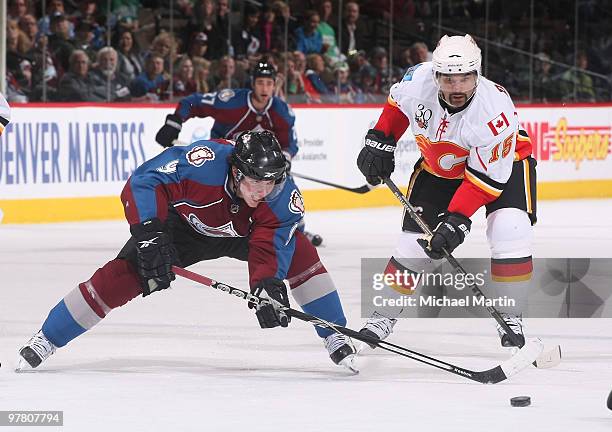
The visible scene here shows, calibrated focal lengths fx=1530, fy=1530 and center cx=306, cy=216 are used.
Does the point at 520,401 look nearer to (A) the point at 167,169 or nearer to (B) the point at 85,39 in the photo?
(A) the point at 167,169

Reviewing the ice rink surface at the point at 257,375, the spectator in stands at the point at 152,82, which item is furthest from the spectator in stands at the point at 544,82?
the ice rink surface at the point at 257,375

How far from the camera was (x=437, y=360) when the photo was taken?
4832 mm

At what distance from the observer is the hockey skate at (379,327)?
543cm

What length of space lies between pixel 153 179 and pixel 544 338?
1913 millimetres

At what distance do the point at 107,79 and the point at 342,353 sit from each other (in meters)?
6.81

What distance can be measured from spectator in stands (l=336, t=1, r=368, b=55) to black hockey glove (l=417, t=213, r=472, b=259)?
28.4ft

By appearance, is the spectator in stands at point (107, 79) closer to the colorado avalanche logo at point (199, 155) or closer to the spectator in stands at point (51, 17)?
the spectator in stands at point (51, 17)

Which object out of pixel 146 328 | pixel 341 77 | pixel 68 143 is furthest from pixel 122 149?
pixel 146 328

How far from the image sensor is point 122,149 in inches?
439

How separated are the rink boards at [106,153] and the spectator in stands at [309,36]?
2.70 ft

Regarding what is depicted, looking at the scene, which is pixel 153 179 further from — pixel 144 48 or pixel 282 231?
pixel 144 48

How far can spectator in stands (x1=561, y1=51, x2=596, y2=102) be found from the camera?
1536 centimetres

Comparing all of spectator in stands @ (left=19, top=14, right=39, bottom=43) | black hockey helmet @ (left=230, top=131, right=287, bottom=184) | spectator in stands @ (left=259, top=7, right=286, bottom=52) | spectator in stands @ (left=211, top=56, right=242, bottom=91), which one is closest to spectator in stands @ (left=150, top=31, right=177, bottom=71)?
spectator in stands @ (left=211, top=56, right=242, bottom=91)

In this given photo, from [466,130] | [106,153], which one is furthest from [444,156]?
[106,153]
